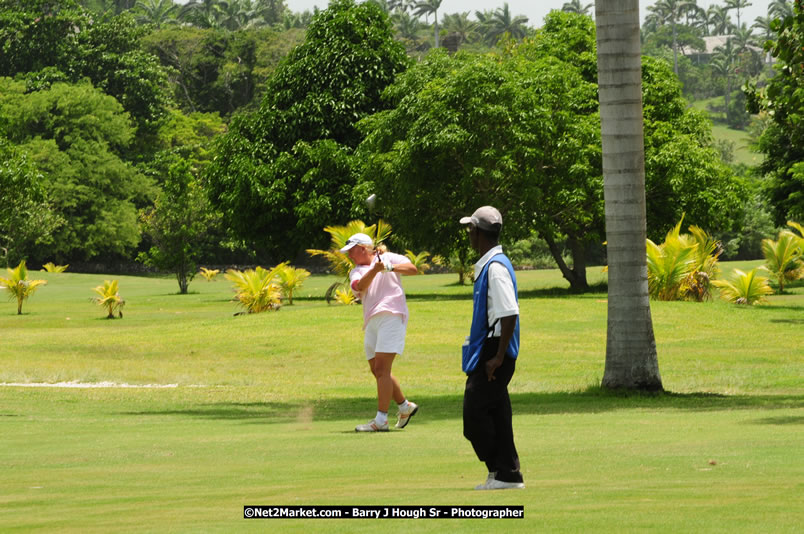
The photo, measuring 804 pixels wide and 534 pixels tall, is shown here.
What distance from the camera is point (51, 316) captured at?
4038cm

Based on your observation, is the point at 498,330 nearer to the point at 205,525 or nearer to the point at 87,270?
the point at 205,525

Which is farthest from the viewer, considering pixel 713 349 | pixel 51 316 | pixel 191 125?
pixel 191 125

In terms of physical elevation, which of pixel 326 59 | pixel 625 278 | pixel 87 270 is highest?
pixel 326 59

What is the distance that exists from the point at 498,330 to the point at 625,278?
9.89 m

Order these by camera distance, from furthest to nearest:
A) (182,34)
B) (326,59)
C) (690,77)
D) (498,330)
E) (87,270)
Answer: (690,77) < (182,34) < (87,270) < (326,59) < (498,330)

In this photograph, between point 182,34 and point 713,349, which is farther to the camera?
point 182,34

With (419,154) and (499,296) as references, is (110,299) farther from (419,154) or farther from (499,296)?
(499,296)

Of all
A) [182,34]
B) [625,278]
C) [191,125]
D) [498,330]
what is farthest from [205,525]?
[182,34]

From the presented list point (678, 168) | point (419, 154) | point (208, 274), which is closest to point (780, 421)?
point (419, 154)

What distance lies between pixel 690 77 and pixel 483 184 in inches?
6327

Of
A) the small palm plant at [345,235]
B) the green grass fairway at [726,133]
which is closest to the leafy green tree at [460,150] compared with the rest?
the small palm plant at [345,235]

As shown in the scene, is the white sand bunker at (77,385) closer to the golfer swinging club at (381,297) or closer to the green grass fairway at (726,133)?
the golfer swinging club at (381,297)

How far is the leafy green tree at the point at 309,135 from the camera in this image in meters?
44.7

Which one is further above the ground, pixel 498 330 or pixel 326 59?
pixel 326 59
